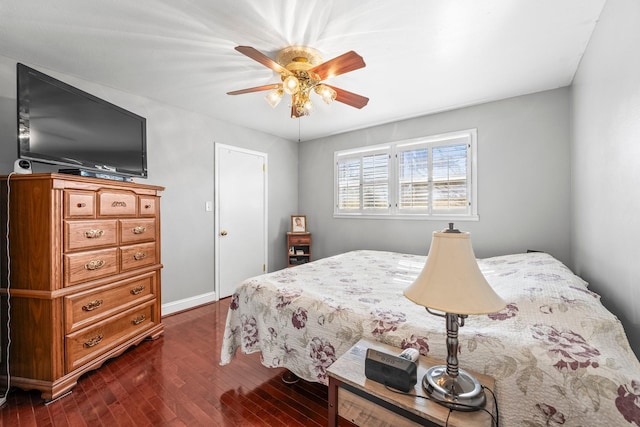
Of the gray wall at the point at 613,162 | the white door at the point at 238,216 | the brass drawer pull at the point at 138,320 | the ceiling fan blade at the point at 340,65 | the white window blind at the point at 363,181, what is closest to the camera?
the gray wall at the point at 613,162

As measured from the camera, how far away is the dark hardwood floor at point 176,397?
5.23 feet

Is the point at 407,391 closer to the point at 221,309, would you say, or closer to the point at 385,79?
the point at 385,79

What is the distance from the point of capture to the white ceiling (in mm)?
1653

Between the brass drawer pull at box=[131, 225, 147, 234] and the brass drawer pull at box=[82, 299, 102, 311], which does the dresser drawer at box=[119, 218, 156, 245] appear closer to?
the brass drawer pull at box=[131, 225, 147, 234]

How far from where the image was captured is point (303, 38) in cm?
192

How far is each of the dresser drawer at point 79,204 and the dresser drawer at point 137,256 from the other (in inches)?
16.6

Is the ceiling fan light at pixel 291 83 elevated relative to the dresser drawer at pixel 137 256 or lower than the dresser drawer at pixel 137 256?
elevated

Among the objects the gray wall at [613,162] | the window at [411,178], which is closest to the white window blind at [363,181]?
the window at [411,178]

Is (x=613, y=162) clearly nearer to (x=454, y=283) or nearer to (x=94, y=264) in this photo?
(x=454, y=283)

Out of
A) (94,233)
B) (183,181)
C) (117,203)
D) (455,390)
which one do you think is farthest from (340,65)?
(183,181)

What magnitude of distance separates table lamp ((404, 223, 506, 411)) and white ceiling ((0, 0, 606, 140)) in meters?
1.54

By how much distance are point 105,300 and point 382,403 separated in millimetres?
2215

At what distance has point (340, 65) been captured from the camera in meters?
1.83

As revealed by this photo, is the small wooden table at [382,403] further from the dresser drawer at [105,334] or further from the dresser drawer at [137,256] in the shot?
the dresser drawer at [137,256]
